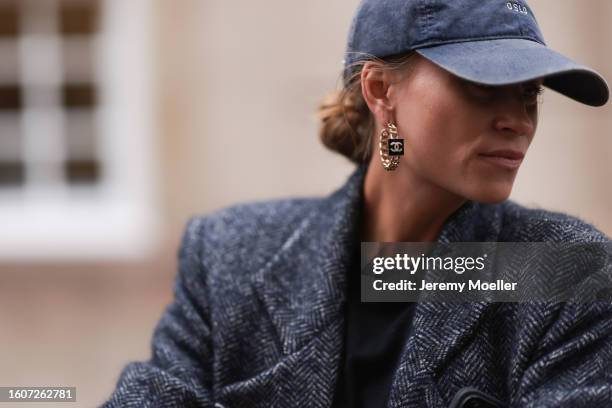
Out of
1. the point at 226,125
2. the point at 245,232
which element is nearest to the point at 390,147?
the point at 245,232

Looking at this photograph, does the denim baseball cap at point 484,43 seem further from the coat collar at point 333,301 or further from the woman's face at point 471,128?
the coat collar at point 333,301

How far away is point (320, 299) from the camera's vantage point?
174 centimetres

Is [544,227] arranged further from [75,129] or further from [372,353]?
[75,129]

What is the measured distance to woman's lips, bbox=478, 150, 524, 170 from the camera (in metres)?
1.47

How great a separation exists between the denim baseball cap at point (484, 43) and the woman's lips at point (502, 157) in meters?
0.13

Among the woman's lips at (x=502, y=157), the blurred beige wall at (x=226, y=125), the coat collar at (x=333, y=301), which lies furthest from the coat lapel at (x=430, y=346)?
the blurred beige wall at (x=226, y=125)

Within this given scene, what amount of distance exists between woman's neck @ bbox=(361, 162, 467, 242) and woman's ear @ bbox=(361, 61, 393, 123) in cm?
14

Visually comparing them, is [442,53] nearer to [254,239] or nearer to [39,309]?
[254,239]

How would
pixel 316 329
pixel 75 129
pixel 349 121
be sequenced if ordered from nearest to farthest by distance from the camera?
pixel 316 329 < pixel 349 121 < pixel 75 129

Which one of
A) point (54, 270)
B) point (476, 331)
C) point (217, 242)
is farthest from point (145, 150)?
point (476, 331)

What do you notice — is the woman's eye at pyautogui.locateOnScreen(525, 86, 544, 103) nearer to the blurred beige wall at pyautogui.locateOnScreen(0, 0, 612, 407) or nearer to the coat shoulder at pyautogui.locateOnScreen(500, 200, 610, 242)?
the coat shoulder at pyautogui.locateOnScreen(500, 200, 610, 242)

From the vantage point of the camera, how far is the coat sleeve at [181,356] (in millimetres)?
1707

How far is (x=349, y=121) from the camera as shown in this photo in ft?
5.98

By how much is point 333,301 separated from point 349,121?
14.8 inches
